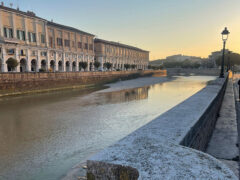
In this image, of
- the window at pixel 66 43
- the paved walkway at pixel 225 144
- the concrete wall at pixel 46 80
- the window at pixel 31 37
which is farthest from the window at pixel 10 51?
the paved walkway at pixel 225 144

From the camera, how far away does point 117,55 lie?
74.4 meters

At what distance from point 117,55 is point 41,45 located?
3881 centimetres

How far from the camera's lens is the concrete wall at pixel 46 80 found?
→ 77.5ft

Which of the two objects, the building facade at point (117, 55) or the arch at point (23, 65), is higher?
the building facade at point (117, 55)

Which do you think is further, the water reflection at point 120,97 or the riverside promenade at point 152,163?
the water reflection at point 120,97

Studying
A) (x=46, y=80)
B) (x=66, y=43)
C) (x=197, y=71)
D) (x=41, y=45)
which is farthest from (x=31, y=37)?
(x=197, y=71)

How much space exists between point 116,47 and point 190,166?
74372 millimetres

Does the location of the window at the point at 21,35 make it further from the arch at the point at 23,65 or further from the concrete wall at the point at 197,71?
the concrete wall at the point at 197,71

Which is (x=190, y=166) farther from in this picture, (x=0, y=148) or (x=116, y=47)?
(x=116, y=47)

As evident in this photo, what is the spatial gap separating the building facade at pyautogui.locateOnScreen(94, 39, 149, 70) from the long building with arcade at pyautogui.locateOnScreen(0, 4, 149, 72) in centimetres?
37

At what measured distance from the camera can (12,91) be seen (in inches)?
944

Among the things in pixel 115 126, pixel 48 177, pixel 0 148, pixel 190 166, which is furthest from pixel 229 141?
pixel 0 148

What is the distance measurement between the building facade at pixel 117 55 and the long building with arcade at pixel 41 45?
0.37m

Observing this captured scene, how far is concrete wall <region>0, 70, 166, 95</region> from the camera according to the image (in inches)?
930
